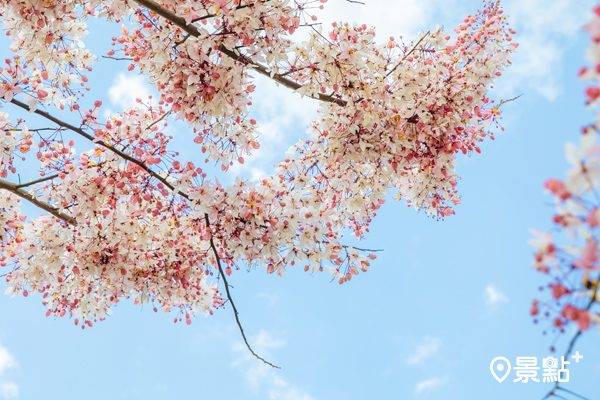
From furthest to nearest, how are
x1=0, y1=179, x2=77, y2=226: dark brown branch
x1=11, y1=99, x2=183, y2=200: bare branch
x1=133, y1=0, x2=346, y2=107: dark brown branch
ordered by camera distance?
x1=0, y1=179, x2=77, y2=226: dark brown branch, x1=11, y1=99, x2=183, y2=200: bare branch, x1=133, y1=0, x2=346, y2=107: dark brown branch

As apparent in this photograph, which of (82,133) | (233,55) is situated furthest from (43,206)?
(233,55)

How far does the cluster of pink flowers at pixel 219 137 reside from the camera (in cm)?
462

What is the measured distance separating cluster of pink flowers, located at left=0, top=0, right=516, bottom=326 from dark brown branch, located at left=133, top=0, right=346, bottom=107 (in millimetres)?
15

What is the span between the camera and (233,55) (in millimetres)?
4512

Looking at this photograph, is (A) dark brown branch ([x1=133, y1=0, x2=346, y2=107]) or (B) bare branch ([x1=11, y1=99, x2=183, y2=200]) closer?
(A) dark brown branch ([x1=133, y1=0, x2=346, y2=107])

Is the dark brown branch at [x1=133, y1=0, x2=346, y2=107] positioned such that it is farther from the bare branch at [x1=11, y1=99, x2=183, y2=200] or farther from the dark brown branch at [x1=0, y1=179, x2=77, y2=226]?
the dark brown branch at [x1=0, y1=179, x2=77, y2=226]

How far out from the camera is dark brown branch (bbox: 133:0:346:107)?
4.21 metres

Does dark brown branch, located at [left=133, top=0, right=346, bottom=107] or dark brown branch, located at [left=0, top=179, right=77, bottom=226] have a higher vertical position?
dark brown branch, located at [left=133, top=0, right=346, bottom=107]

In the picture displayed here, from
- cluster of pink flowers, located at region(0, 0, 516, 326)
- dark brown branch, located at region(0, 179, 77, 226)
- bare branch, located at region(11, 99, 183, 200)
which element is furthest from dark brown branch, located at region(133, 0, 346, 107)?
dark brown branch, located at region(0, 179, 77, 226)

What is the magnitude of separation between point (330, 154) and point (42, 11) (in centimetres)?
319

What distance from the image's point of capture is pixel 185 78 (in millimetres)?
4652

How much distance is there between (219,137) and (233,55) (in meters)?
1.02

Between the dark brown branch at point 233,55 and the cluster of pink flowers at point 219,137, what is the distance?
0.01m

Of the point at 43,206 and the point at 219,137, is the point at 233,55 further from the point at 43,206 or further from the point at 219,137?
the point at 43,206
